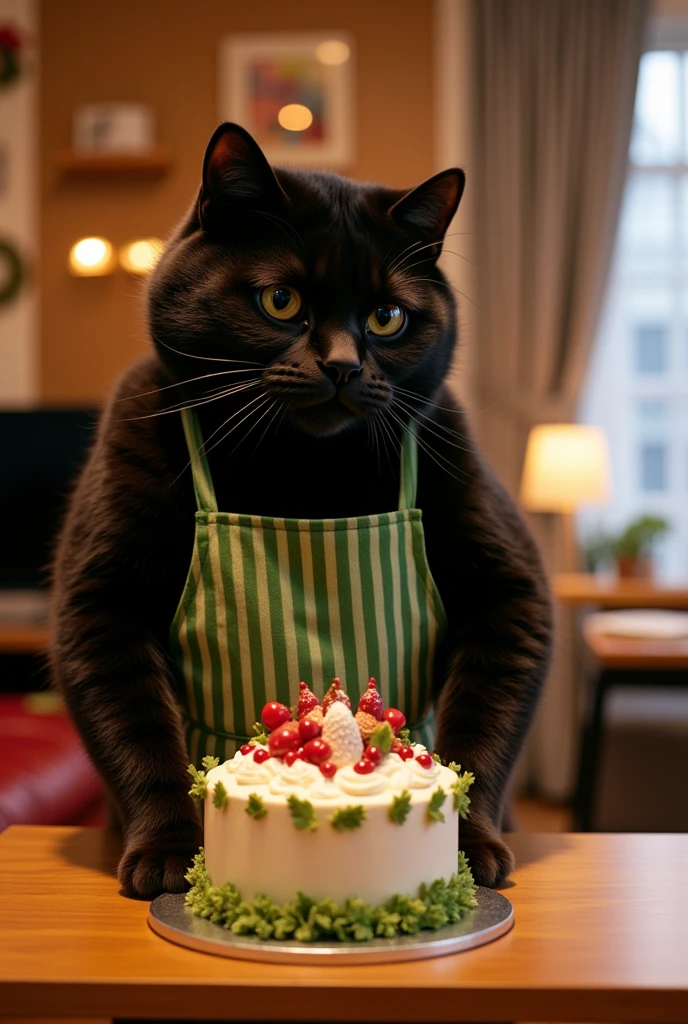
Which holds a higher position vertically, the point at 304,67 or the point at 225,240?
the point at 304,67

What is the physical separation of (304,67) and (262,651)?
3.73 m

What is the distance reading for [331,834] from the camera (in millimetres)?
652

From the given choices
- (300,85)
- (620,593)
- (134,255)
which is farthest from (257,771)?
(300,85)

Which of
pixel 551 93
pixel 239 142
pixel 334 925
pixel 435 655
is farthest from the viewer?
pixel 551 93

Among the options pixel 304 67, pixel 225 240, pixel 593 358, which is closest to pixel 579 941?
pixel 225 240

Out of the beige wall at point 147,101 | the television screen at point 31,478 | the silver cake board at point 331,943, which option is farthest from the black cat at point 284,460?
the beige wall at point 147,101

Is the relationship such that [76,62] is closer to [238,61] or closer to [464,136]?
[238,61]

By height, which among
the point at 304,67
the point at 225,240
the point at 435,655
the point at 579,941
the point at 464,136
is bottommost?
the point at 579,941

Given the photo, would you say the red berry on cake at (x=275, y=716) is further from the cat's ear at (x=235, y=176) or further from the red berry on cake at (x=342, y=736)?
the cat's ear at (x=235, y=176)

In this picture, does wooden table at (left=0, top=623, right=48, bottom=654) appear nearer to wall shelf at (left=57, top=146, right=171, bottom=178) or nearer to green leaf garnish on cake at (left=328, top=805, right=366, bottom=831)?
wall shelf at (left=57, top=146, right=171, bottom=178)

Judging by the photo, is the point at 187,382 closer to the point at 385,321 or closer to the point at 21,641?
the point at 385,321

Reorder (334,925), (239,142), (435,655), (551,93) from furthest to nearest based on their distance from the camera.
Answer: (551,93) → (435,655) → (239,142) → (334,925)

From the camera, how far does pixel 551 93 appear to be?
409 centimetres

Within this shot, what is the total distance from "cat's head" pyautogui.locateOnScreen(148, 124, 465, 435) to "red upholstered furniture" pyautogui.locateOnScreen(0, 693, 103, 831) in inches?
42.9
